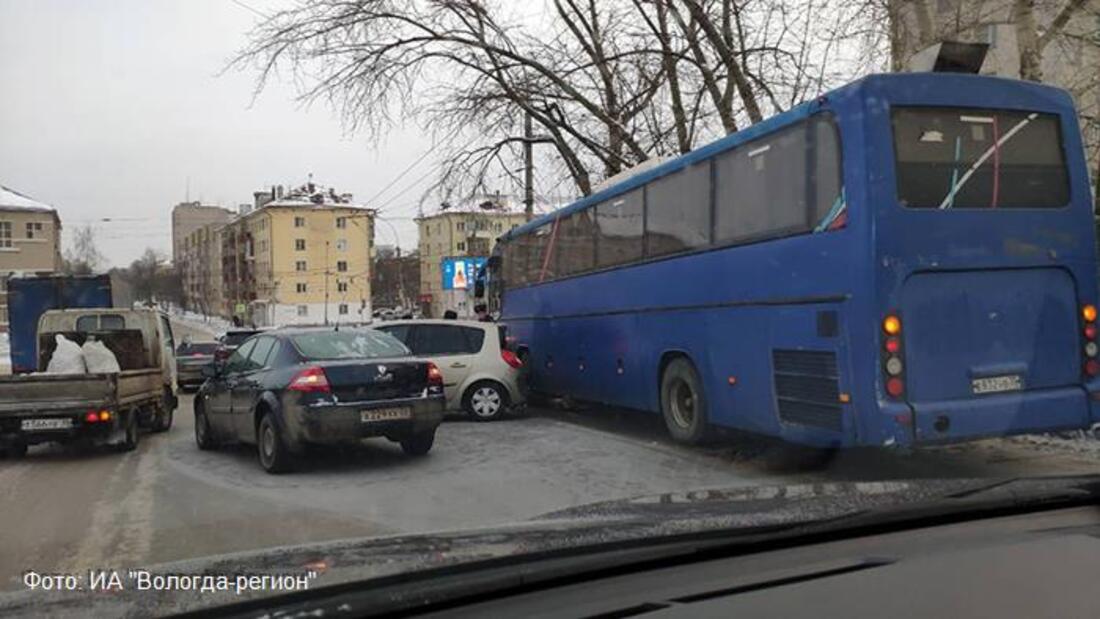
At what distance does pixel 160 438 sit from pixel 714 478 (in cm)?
809

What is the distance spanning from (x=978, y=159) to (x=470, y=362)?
7.72 m

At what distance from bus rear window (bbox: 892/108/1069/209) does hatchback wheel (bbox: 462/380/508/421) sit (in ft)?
24.6

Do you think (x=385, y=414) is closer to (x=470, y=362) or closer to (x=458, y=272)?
(x=470, y=362)

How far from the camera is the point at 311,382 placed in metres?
9.04

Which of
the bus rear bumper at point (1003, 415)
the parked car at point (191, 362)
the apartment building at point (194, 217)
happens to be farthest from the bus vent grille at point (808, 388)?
the apartment building at point (194, 217)

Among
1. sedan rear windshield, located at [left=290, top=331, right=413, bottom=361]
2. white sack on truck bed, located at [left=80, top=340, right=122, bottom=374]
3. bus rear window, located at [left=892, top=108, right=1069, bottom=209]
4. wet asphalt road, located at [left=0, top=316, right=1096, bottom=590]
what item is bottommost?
wet asphalt road, located at [left=0, top=316, right=1096, bottom=590]

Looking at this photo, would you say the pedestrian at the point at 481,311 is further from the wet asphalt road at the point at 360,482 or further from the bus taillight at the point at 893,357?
the bus taillight at the point at 893,357

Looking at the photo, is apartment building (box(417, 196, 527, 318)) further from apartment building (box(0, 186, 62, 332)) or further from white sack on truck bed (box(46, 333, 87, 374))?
apartment building (box(0, 186, 62, 332))

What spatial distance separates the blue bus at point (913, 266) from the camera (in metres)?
7.13

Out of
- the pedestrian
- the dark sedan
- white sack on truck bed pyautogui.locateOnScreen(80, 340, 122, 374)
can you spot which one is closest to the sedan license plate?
the dark sedan

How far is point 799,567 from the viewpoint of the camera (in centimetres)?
264

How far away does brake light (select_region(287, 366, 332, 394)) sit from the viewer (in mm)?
9023

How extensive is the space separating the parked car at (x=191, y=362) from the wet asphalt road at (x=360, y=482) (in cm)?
1309

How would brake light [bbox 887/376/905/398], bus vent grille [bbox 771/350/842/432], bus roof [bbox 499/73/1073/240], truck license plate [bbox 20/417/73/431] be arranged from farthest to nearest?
truck license plate [bbox 20/417/73/431] < bus vent grille [bbox 771/350/842/432] < bus roof [bbox 499/73/1073/240] < brake light [bbox 887/376/905/398]
